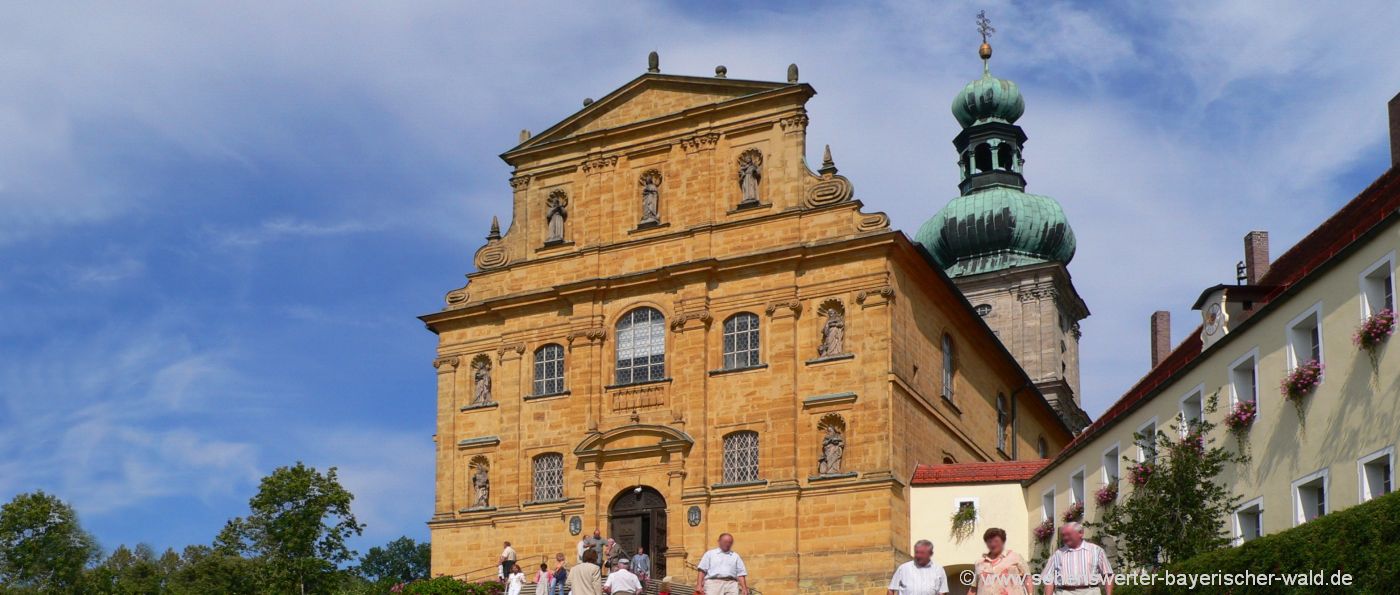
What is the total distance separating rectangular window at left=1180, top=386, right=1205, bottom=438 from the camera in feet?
92.6

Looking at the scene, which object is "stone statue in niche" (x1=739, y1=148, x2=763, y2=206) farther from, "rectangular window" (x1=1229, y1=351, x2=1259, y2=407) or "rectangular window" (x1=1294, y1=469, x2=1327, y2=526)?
"rectangular window" (x1=1294, y1=469, x2=1327, y2=526)

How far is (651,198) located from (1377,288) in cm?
2434

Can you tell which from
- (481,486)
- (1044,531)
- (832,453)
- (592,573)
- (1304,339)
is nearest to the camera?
(592,573)

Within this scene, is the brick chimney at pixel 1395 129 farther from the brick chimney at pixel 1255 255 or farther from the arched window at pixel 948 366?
the arched window at pixel 948 366

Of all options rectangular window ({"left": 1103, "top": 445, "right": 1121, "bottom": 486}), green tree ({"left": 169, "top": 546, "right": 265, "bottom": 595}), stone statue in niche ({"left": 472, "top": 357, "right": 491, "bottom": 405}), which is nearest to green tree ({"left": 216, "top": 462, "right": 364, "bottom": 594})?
green tree ({"left": 169, "top": 546, "right": 265, "bottom": 595})

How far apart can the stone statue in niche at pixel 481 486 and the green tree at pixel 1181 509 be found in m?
20.9

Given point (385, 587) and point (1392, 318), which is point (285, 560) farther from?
point (1392, 318)

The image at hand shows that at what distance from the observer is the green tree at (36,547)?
203 ft

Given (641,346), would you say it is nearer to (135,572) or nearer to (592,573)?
(592,573)

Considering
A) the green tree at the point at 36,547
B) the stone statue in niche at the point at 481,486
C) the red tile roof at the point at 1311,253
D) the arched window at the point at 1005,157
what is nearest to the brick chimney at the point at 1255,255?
the red tile roof at the point at 1311,253

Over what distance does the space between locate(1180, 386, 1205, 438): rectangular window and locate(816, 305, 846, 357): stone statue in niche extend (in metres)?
12.7

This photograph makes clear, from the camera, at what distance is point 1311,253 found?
30.7 metres

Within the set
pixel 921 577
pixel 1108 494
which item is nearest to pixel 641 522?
pixel 1108 494

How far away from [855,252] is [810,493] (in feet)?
18.7
